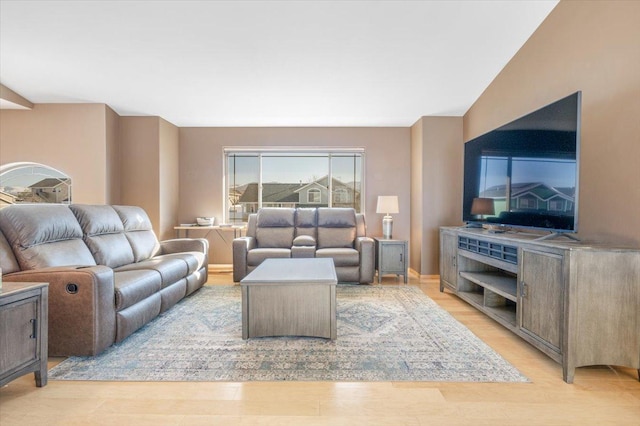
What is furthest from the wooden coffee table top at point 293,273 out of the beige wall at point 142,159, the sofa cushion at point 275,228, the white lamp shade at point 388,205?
the beige wall at point 142,159

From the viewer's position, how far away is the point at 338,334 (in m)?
2.50

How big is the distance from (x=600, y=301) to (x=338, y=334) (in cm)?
174

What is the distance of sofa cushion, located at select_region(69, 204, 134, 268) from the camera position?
2.85 meters

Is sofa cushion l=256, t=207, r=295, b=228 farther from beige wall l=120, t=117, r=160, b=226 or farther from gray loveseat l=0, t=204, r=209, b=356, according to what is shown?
beige wall l=120, t=117, r=160, b=226

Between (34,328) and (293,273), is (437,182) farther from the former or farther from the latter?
(34,328)

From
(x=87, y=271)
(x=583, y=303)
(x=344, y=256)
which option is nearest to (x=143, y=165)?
(x=87, y=271)

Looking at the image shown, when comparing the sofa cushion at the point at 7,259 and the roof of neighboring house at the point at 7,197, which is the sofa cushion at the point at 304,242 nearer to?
the sofa cushion at the point at 7,259

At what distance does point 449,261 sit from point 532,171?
1.45 metres

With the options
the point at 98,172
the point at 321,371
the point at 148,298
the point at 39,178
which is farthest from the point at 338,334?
the point at 39,178

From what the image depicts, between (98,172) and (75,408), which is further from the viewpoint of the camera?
(98,172)

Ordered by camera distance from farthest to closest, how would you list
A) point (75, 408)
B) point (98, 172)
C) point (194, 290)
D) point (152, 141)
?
point (152, 141) < point (98, 172) < point (194, 290) < point (75, 408)

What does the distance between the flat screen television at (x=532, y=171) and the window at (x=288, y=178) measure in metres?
2.13

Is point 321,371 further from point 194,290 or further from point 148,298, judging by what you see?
point 194,290

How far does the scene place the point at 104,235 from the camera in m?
3.04
